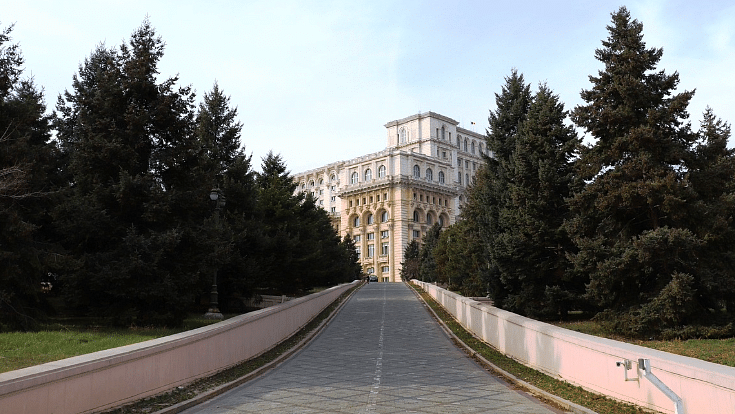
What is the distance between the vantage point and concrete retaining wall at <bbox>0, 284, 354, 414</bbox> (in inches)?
269

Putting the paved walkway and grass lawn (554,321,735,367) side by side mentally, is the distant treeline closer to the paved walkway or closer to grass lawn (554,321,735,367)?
the paved walkway

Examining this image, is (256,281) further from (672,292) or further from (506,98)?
(672,292)

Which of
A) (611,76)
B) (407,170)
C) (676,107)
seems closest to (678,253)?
(676,107)

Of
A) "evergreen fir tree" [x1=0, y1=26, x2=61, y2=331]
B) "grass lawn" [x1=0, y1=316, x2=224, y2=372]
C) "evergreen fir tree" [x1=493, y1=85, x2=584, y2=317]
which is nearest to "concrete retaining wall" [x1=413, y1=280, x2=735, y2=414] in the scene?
"evergreen fir tree" [x1=493, y1=85, x2=584, y2=317]

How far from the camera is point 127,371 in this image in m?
8.87

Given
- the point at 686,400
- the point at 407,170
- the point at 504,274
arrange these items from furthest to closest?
the point at 407,170
the point at 504,274
the point at 686,400

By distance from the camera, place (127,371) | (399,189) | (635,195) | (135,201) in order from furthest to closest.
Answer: (399,189) < (135,201) < (635,195) < (127,371)

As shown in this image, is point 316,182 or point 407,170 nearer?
point 407,170

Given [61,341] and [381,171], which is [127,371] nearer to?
[61,341]

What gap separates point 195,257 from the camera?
18.6 metres

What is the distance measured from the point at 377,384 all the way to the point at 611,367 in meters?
4.50

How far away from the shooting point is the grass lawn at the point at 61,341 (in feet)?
38.1

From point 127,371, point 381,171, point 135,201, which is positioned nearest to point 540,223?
point 135,201

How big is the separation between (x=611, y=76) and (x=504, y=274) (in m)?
8.13
